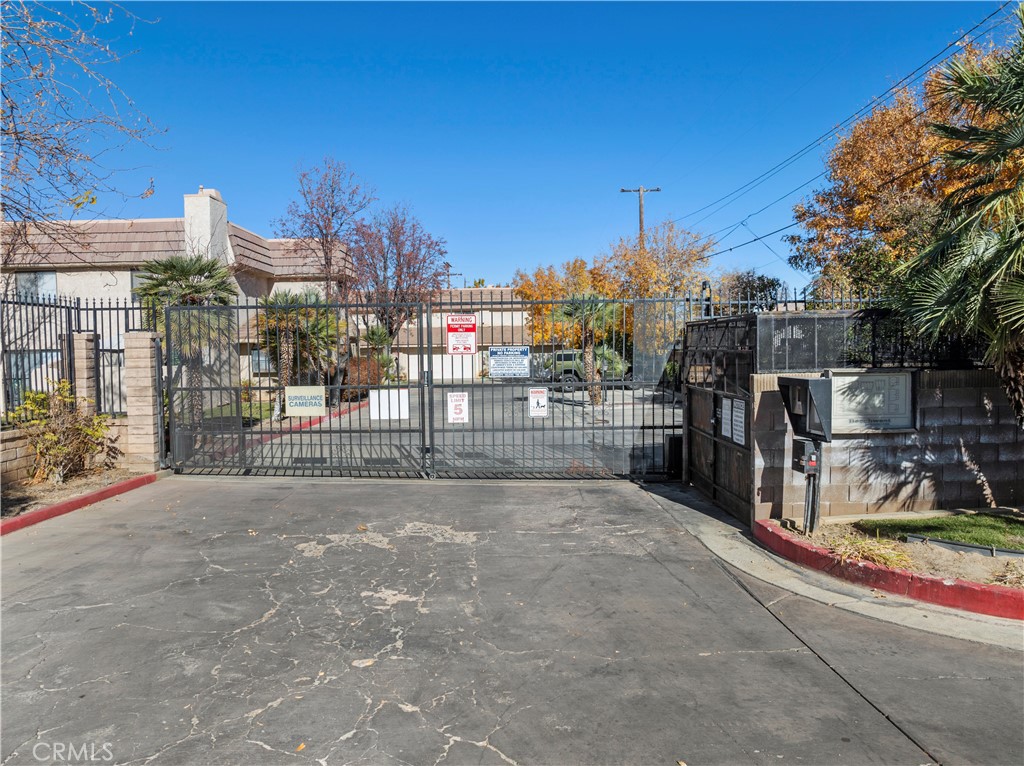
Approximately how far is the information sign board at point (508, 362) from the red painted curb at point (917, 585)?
504 centimetres

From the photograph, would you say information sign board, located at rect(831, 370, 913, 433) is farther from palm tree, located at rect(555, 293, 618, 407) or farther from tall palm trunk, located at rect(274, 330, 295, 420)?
tall palm trunk, located at rect(274, 330, 295, 420)

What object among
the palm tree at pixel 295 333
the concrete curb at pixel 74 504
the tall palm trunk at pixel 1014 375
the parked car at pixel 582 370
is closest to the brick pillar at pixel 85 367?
the concrete curb at pixel 74 504

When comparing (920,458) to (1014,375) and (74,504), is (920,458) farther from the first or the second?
(74,504)

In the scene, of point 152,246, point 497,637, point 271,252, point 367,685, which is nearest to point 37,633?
point 367,685

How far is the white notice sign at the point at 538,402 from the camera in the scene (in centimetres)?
1080

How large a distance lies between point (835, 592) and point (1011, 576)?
137 centimetres

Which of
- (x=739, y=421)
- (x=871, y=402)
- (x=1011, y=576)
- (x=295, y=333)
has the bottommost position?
(x=1011, y=576)

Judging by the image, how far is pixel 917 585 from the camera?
5.80 m

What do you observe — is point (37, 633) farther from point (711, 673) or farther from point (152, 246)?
point (152, 246)

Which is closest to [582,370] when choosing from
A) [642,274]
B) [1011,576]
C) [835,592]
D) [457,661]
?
[642,274]

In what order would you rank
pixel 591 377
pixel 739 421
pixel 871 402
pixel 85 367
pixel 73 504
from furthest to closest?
pixel 591 377, pixel 85 367, pixel 73 504, pixel 739 421, pixel 871 402

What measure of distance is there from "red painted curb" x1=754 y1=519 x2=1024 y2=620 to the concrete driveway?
682 millimetres

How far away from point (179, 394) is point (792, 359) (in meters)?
9.91

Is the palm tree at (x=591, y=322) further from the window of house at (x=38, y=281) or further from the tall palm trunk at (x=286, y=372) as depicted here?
the window of house at (x=38, y=281)
